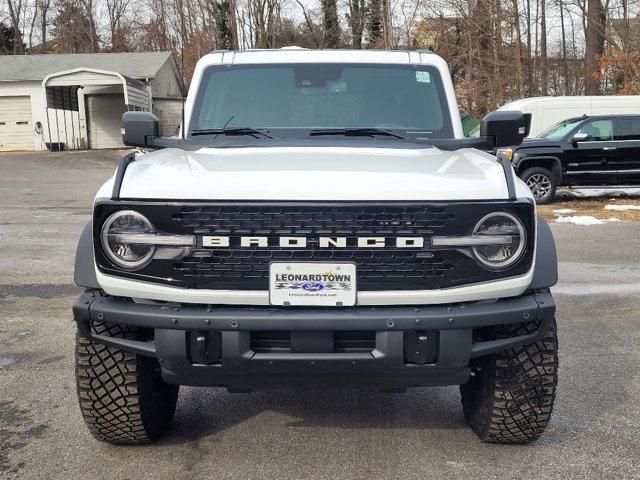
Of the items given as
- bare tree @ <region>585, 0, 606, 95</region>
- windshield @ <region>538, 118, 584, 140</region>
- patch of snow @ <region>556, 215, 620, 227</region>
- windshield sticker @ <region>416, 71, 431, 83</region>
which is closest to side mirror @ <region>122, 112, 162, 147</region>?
windshield sticker @ <region>416, 71, 431, 83</region>

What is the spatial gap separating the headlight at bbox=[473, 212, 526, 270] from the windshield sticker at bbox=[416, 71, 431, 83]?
6.07 ft

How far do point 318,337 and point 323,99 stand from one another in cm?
204

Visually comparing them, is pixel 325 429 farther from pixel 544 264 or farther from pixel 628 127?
pixel 628 127

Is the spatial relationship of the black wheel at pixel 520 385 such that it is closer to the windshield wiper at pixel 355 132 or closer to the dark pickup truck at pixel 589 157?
the windshield wiper at pixel 355 132

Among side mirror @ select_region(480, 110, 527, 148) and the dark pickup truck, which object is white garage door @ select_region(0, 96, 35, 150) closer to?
the dark pickup truck

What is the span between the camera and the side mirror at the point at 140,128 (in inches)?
162

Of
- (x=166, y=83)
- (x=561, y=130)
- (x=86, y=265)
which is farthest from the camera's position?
(x=166, y=83)

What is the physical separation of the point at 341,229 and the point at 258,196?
14.2 inches

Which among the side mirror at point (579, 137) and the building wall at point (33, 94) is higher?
the building wall at point (33, 94)

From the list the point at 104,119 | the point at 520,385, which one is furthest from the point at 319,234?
the point at 104,119

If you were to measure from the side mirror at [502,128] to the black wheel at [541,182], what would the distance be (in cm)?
1027

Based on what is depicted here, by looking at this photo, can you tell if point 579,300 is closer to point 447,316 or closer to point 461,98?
point 447,316

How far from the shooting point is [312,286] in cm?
286

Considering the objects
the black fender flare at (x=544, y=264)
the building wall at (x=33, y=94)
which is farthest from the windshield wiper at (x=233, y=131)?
the building wall at (x=33, y=94)
